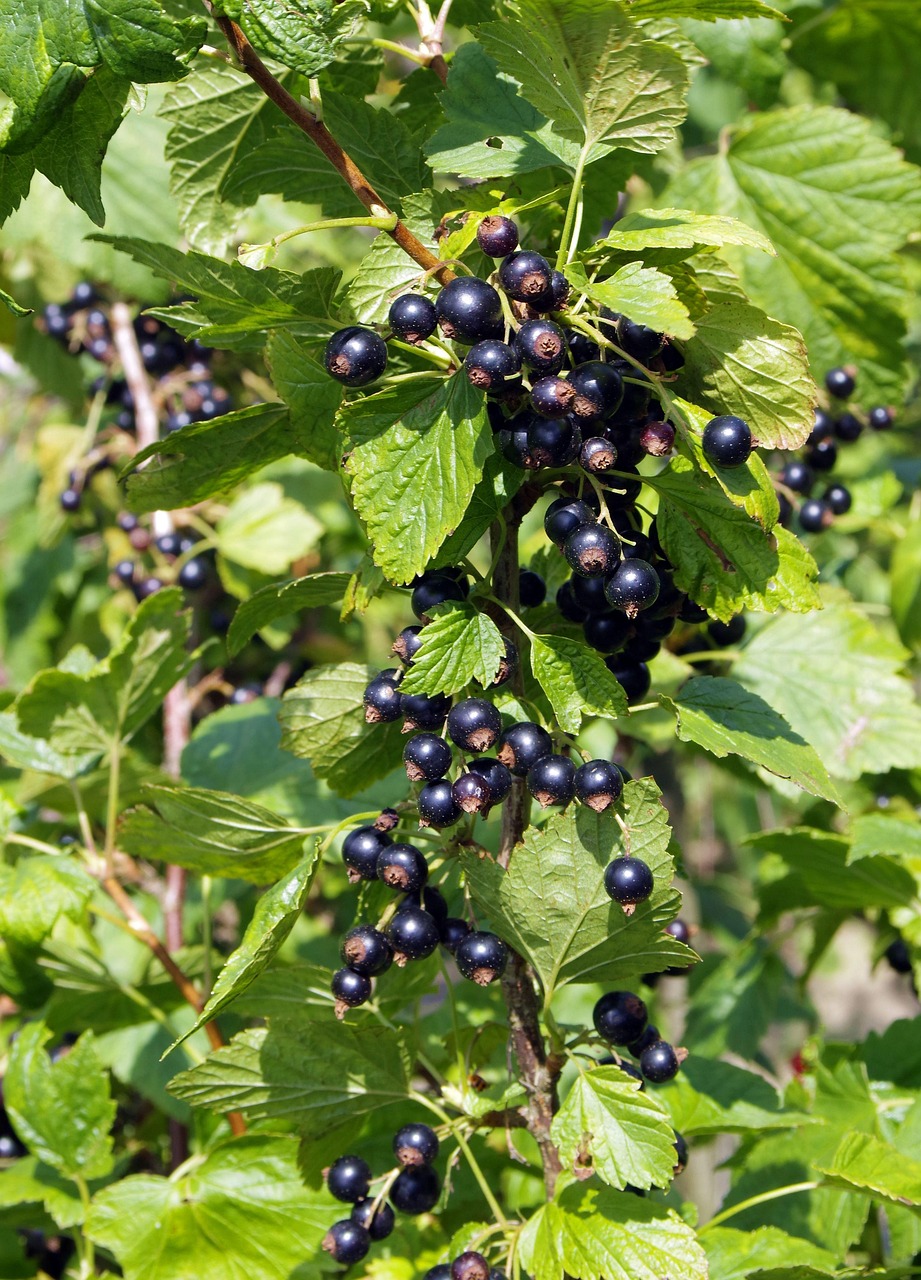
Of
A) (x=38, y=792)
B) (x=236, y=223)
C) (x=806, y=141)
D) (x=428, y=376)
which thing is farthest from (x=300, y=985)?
(x=806, y=141)

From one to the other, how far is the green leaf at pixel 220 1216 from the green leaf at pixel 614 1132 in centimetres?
49

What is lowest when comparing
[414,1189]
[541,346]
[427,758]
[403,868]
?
[414,1189]

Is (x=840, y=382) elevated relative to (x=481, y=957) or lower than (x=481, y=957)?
lower

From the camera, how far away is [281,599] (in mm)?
1306

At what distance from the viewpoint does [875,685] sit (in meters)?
2.01

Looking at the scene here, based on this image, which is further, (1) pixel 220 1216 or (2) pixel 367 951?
(1) pixel 220 1216

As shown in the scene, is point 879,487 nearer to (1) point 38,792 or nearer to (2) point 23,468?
(1) point 38,792

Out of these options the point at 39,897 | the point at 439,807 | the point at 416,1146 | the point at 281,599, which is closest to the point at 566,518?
the point at 439,807

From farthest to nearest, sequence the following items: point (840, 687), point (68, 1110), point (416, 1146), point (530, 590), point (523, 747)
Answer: point (840, 687) < point (68, 1110) < point (530, 590) < point (416, 1146) < point (523, 747)

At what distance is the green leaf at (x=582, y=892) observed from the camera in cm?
106

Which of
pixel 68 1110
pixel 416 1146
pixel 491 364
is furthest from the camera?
pixel 68 1110

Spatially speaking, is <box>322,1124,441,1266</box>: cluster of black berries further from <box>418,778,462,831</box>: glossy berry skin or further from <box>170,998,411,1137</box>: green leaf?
<box>418,778,462,831</box>: glossy berry skin

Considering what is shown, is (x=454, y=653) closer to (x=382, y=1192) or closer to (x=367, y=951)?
(x=367, y=951)

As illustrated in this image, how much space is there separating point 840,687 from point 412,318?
124cm
